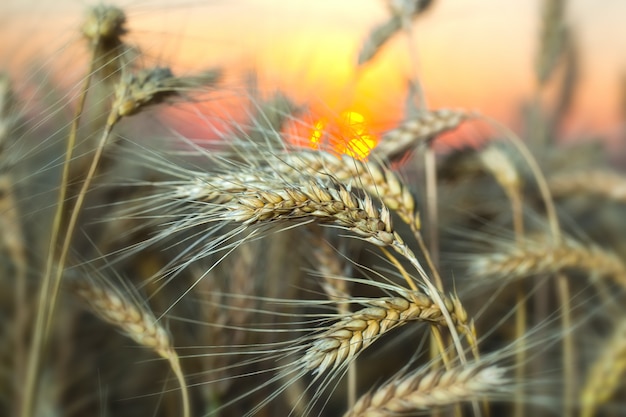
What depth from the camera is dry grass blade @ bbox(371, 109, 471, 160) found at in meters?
0.83

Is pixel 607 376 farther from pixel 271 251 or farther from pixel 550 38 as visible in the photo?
pixel 550 38

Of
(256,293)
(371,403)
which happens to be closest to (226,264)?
(256,293)

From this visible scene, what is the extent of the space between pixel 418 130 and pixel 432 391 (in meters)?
0.39

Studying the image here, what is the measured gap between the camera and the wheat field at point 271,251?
56 centimetres

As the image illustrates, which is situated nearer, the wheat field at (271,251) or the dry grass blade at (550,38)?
the wheat field at (271,251)

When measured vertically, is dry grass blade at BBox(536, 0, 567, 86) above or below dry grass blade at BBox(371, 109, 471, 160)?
above

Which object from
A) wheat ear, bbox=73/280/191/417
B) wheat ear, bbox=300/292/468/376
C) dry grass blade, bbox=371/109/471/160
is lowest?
wheat ear, bbox=300/292/468/376

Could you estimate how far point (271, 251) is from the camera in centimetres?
93

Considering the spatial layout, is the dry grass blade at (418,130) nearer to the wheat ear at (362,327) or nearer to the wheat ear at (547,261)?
the wheat ear at (547,261)

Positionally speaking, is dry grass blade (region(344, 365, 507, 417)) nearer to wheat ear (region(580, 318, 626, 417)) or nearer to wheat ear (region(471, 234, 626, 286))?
wheat ear (region(471, 234, 626, 286))

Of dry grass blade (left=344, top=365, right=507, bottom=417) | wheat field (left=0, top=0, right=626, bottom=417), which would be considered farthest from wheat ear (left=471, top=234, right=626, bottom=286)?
dry grass blade (left=344, top=365, right=507, bottom=417)

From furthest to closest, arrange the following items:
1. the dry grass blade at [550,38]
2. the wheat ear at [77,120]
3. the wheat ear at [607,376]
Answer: the dry grass blade at [550,38]
the wheat ear at [607,376]
the wheat ear at [77,120]

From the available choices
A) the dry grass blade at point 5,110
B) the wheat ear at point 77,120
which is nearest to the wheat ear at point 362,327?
the wheat ear at point 77,120

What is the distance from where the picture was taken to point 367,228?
52cm
